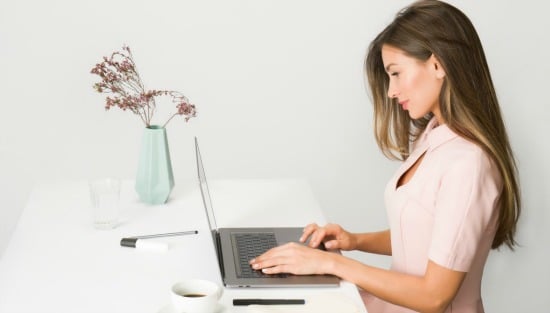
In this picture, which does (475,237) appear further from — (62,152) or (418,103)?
(62,152)

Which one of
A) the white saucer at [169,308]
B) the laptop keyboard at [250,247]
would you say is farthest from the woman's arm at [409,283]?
the white saucer at [169,308]

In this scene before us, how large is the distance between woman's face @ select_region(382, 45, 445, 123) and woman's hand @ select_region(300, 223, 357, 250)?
0.35m

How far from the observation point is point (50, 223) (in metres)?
1.99

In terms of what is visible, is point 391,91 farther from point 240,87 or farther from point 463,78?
point 240,87

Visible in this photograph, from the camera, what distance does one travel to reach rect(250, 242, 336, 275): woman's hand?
164 cm

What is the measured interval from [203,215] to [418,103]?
664 mm

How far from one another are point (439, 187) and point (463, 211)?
0.12 meters

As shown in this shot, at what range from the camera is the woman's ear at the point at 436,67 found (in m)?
1.73

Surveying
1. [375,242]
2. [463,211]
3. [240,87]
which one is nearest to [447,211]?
[463,211]

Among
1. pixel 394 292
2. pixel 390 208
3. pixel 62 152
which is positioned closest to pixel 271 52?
pixel 62 152

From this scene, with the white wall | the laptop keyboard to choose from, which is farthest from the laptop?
the white wall

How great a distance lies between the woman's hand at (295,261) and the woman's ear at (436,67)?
0.47 m

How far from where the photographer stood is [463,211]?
1.61 metres

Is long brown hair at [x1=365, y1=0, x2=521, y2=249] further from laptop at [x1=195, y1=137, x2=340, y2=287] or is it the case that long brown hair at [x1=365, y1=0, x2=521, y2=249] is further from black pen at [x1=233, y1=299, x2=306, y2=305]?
black pen at [x1=233, y1=299, x2=306, y2=305]
